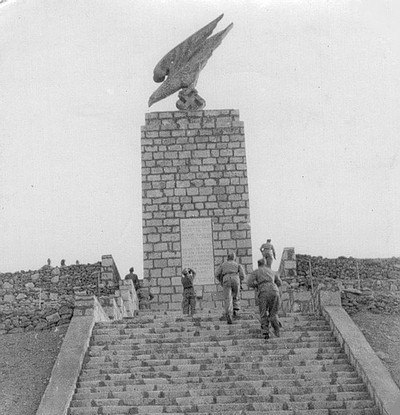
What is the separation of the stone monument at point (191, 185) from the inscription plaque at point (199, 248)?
2cm

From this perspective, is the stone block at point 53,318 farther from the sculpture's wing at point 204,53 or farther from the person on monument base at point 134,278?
the sculpture's wing at point 204,53

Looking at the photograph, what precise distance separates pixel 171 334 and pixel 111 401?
8.40 ft

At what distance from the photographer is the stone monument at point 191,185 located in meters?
21.8

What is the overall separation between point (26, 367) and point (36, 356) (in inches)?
14.9

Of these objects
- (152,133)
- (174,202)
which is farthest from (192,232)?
(152,133)

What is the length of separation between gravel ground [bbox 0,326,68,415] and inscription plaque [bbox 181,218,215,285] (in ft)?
23.2

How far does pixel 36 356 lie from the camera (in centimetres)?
1414

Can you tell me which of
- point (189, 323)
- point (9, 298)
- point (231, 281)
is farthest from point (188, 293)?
point (9, 298)

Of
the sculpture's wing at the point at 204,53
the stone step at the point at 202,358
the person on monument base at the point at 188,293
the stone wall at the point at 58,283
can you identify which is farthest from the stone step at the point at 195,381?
the sculpture's wing at the point at 204,53

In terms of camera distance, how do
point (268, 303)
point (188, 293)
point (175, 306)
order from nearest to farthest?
point (268, 303) < point (188, 293) < point (175, 306)

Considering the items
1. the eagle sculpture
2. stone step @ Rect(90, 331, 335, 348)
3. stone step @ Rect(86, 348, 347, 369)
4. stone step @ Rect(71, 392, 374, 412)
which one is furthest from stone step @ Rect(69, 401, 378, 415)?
the eagle sculpture

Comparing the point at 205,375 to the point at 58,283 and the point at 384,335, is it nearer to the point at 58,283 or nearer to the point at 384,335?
the point at 384,335

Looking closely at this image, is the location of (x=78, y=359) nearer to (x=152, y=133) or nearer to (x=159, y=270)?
(x=159, y=270)

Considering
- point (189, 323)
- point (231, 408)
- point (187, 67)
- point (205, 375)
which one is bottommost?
point (231, 408)
